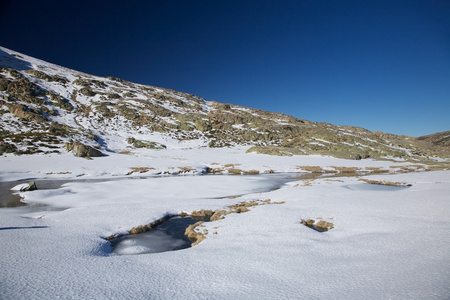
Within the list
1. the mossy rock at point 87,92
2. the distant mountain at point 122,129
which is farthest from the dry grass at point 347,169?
the mossy rock at point 87,92

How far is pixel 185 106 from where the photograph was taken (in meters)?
106

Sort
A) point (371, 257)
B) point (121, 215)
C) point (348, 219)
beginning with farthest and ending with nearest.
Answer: point (121, 215) → point (348, 219) → point (371, 257)

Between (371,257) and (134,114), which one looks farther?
(134,114)

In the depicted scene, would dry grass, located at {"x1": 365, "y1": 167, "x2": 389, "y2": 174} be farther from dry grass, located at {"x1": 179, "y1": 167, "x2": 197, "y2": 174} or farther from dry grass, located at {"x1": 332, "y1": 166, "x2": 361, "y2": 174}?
dry grass, located at {"x1": 179, "y1": 167, "x2": 197, "y2": 174}

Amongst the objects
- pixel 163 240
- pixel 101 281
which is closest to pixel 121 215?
pixel 163 240

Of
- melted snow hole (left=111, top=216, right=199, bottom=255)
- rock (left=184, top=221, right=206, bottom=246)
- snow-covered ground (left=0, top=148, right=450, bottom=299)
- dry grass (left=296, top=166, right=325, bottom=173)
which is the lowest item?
melted snow hole (left=111, top=216, right=199, bottom=255)

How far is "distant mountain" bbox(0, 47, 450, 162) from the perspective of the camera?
1887 inches

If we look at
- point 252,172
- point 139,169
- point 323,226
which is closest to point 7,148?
point 139,169

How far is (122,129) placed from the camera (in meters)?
68.0

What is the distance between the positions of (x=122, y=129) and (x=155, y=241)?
67.4m

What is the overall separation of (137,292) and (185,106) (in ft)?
348

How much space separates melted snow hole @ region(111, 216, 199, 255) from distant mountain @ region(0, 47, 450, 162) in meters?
34.5

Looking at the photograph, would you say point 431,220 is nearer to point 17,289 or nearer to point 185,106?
point 17,289

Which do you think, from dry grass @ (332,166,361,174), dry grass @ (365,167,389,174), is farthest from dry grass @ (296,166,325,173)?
dry grass @ (365,167,389,174)
